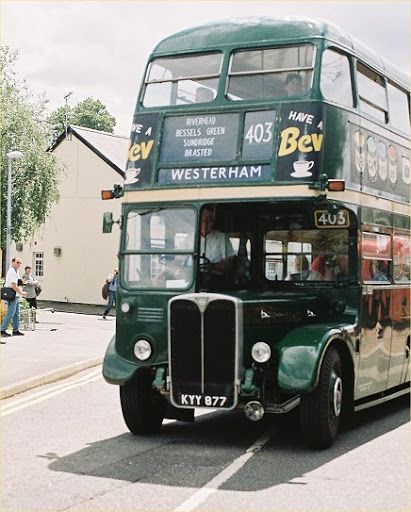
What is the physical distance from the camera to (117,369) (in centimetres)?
1024

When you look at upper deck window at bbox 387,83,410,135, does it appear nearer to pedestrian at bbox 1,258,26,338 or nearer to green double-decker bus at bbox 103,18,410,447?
green double-decker bus at bbox 103,18,410,447

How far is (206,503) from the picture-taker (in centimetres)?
734

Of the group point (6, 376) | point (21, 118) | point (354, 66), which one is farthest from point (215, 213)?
point (21, 118)

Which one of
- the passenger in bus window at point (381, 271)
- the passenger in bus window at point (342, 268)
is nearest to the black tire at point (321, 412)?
the passenger in bus window at point (342, 268)

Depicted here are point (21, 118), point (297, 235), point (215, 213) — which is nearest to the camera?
point (215, 213)

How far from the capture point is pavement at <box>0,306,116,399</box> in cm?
1490

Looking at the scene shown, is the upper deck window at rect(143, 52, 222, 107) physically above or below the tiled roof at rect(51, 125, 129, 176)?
below

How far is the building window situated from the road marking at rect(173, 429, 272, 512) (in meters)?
38.3

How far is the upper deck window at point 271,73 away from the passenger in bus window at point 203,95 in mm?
205

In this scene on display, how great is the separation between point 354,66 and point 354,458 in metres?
4.60

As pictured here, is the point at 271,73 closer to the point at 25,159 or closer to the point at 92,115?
the point at 25,159

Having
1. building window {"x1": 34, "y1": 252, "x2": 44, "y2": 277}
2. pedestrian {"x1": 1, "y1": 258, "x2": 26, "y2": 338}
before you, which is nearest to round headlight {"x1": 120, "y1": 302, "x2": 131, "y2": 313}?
pedestrian {"x1": 1, "y1": 258, "x2": 26, "y2": 338}

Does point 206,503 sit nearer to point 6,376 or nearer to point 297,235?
point 297,235

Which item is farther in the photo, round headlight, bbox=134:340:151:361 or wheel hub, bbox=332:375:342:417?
round headlight, bbox=134:340:151:361
